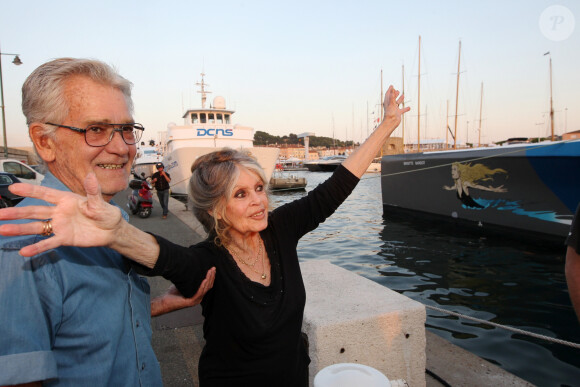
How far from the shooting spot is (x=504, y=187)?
435 inches

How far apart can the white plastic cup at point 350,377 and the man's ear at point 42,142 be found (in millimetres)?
1464

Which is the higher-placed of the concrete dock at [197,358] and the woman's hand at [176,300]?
the woman's hand at [176,300]

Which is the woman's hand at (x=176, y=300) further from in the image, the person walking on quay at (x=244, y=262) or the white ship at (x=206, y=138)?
the white ship at (x=206, y=138)

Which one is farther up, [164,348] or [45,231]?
[45,231]

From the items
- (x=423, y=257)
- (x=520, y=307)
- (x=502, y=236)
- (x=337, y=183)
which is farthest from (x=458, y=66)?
(x=337, y=183)

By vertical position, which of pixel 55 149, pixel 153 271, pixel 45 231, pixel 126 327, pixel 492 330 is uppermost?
pixel 55 149

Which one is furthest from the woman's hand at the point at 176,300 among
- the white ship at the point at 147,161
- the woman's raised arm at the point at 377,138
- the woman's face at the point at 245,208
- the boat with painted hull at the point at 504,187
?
the white ship at the point at 147,161

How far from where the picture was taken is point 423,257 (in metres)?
9.23

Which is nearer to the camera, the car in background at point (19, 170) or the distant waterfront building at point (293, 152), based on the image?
the car in background at point (19, 170)

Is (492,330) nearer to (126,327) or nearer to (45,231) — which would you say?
(126,327)

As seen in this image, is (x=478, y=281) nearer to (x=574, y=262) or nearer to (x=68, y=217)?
(x=574, y=262)

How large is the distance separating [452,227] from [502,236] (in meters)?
1.81

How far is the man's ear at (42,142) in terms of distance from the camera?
1.30 m

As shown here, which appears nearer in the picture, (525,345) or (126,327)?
(126,327)
